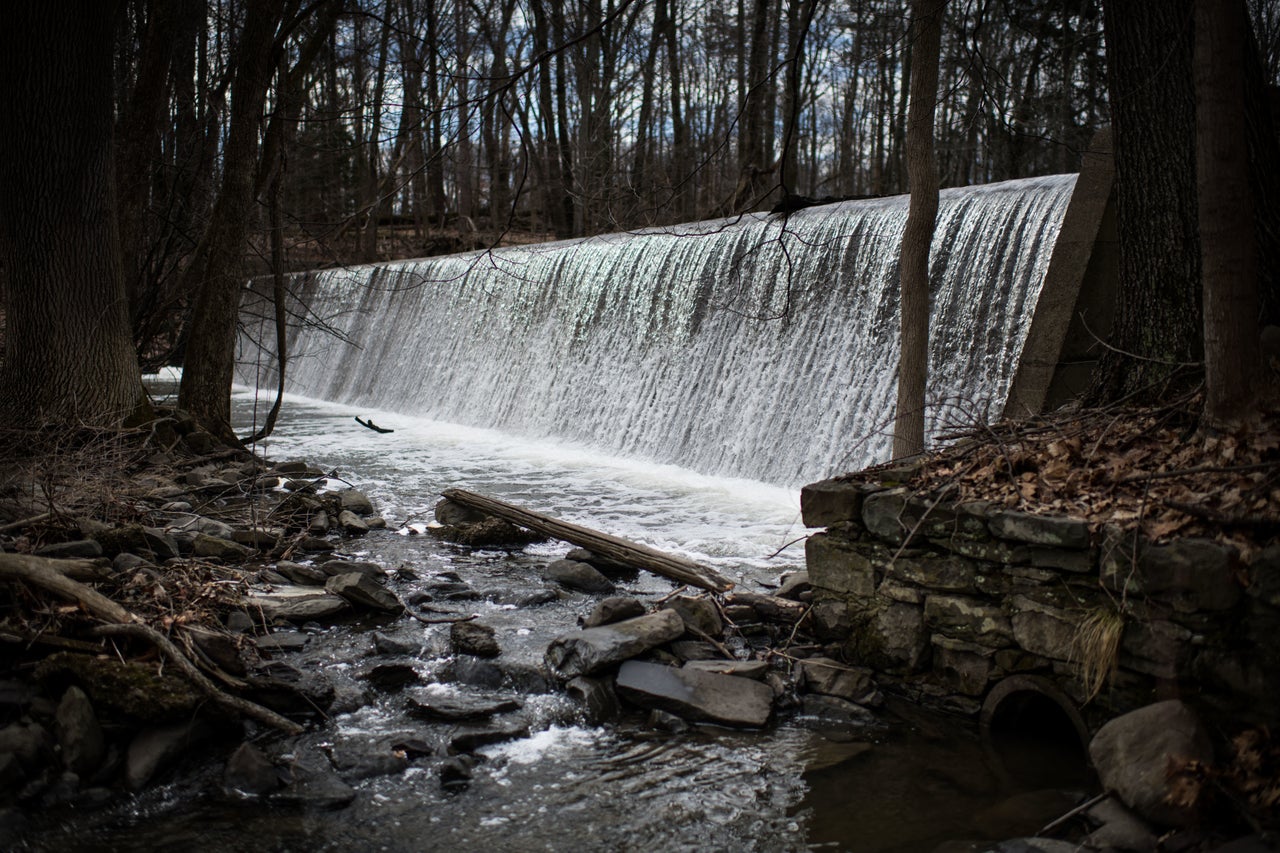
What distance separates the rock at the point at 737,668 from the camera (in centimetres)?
439

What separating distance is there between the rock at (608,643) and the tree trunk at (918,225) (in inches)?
78.5

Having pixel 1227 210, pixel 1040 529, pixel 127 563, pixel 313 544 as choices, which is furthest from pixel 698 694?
pixel 313 544

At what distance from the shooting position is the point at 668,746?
12.8ft

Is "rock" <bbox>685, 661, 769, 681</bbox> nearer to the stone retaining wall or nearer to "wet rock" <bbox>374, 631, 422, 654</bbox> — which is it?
the stone retaining wall

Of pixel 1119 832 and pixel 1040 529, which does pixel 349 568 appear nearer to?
pixel 1040 529

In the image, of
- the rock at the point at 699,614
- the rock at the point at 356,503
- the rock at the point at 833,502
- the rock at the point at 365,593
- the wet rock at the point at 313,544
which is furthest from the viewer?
the rock at the point at 356,503

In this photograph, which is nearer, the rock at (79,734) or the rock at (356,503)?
the rock at (79,734)

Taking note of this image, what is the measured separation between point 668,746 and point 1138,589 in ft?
6.05

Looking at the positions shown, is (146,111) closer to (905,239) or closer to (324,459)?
(324,459)

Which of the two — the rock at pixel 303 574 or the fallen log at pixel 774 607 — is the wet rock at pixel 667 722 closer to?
the fallen log at pixel 774 607

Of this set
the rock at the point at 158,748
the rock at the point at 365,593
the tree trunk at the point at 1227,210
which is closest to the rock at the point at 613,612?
the rock at the point at 365,593

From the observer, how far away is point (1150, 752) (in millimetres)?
3170

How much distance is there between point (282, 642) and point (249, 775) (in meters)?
1.26

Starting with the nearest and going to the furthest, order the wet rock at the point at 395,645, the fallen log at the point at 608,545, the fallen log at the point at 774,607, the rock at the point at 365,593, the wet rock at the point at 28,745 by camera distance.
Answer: the wet rock at the point at 28,745 < the wet rock at the point at 395,645 < the fallen log at the point at 774,607 < the rock at the point at 365,593 < the fallen log at the point at 608,545
